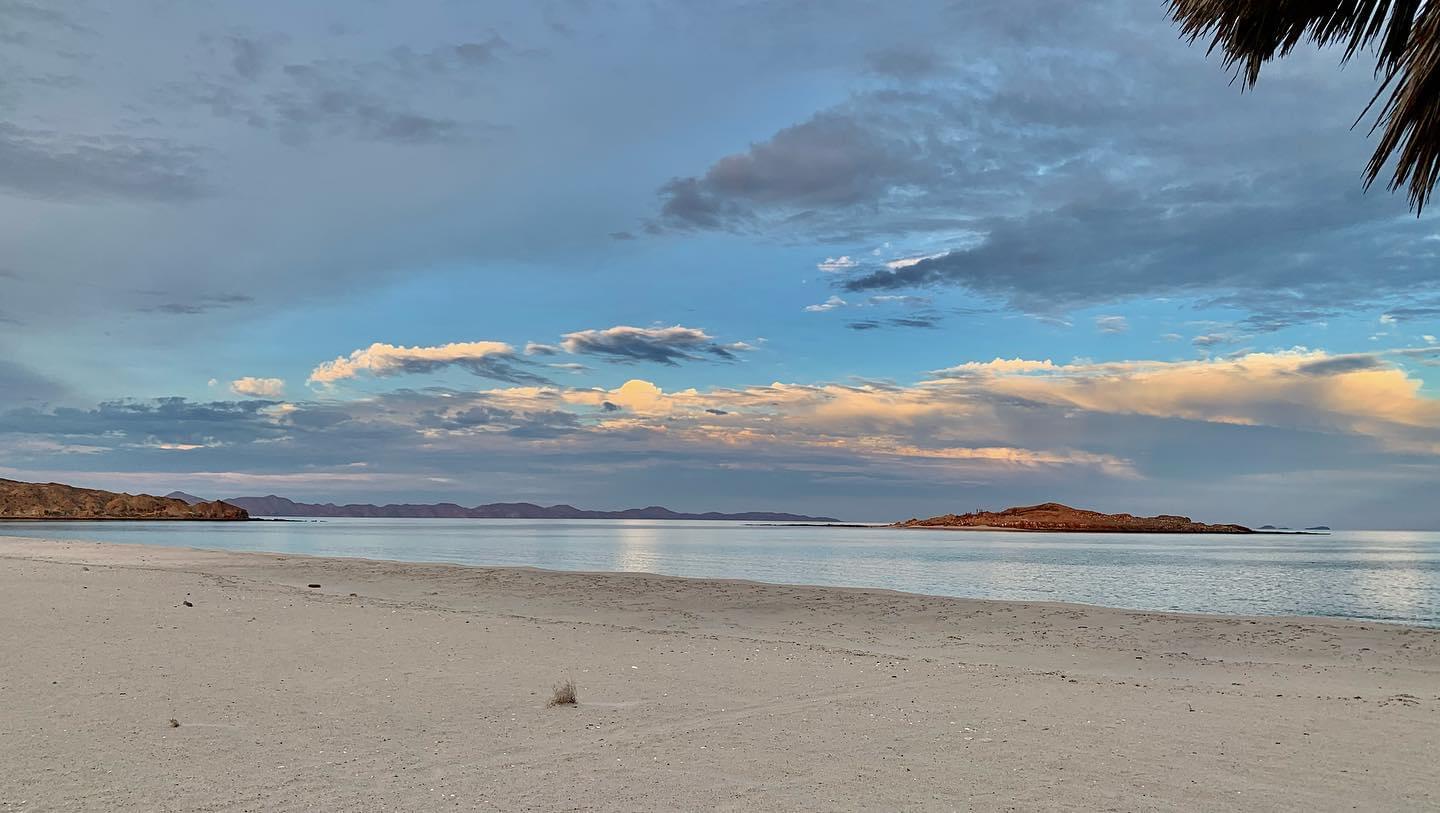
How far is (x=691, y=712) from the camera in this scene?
10.9 meters

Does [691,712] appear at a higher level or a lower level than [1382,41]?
lower

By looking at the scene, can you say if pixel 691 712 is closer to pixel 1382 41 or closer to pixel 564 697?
pixel 564 697

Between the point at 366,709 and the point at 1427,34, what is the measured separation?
13348 mm

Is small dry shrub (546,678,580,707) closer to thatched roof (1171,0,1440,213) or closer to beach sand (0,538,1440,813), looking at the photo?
beach sand (0,538,1440,813)

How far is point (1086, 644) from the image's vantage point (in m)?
19.2

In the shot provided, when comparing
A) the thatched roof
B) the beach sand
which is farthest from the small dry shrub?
the thatched roof

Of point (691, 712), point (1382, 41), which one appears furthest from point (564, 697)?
point (1382, 41)

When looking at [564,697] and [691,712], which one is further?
[564,697]

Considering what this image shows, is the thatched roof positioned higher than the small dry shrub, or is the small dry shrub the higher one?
the thatched roof

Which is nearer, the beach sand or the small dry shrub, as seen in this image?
the beach sand

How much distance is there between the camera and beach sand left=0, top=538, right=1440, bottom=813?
759cm

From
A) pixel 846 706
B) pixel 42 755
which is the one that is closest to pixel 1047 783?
pixel 846 706

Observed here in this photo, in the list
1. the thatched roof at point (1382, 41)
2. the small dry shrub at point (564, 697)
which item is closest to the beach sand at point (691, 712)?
the small dry shrub at point (564, 697)

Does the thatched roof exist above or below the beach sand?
above
